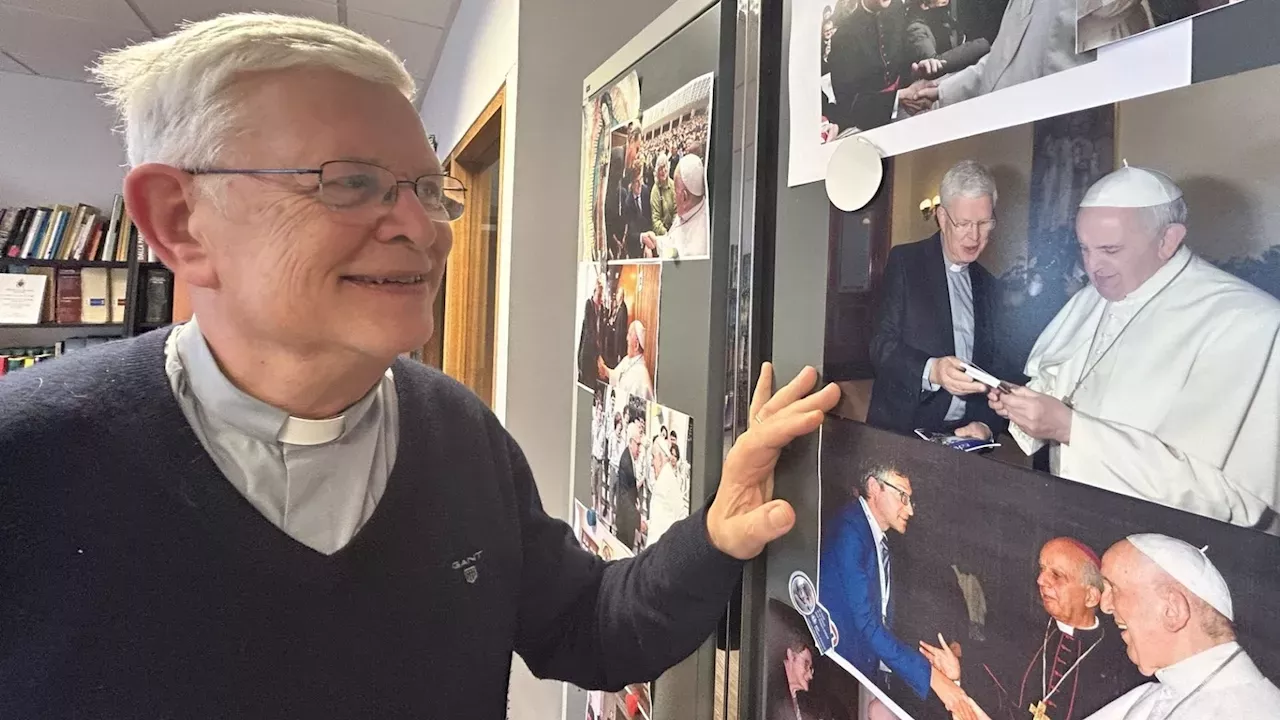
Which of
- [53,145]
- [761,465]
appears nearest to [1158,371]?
[761,465]

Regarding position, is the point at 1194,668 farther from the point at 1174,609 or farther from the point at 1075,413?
the point at 1075,413

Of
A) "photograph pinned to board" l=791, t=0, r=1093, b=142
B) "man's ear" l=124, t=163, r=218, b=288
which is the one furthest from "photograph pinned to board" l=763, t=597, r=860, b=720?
"man's ear" l=124, t=163, r=218, b=288

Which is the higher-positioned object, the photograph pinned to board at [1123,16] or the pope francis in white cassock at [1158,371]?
the photograph pinned to board at [1123,16]

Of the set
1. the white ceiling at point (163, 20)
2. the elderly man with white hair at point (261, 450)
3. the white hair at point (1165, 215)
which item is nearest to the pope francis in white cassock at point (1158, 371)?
the white hair at point (1165, 215)

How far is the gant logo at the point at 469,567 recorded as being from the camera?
2.68 feet

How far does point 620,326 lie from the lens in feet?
3.38

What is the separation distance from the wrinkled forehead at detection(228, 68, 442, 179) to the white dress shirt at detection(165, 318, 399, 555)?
9.4 inches

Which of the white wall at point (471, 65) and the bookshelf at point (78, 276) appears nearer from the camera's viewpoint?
the white wall at point (471, 65)

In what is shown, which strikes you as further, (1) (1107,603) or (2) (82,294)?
(2) (82,294)

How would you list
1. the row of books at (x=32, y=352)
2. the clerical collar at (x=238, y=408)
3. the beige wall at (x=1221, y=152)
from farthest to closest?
the row of books at (x=32, y=352)
the clerical collar at (x=238, y=408)
the beige wall at (x=1221, y=152)

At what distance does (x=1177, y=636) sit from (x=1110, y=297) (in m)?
0.17

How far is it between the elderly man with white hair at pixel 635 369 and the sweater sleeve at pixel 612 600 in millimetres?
184

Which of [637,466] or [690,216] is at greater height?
[690,216]

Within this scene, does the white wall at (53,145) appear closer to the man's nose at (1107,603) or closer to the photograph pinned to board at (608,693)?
the photograph pinned to board at (608,693)
